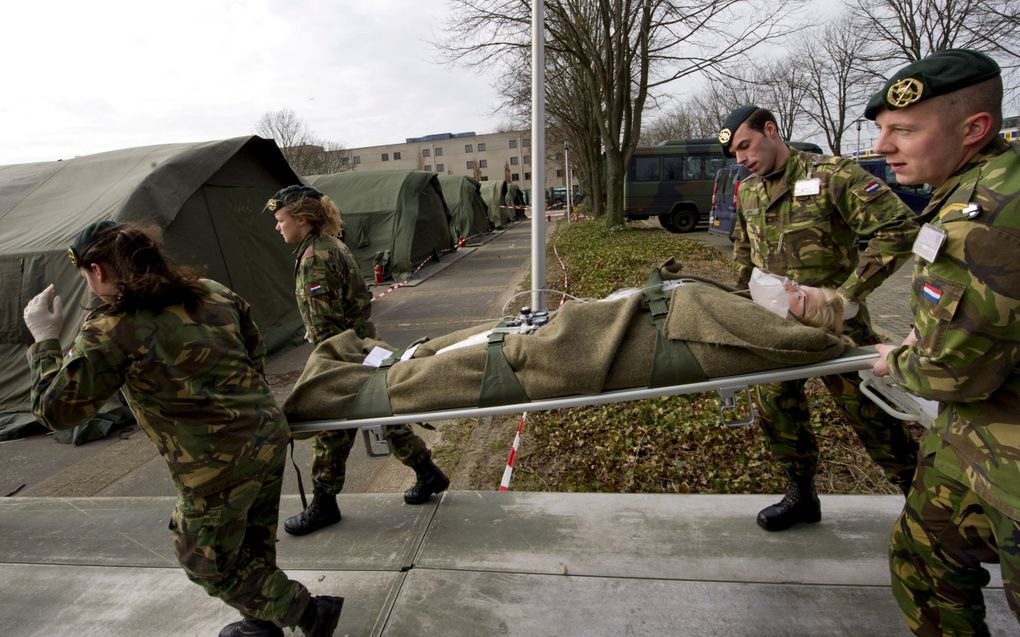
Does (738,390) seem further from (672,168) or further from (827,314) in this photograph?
(672,168)

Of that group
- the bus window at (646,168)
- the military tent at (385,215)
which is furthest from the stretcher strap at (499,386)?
the bus window at (646,168)

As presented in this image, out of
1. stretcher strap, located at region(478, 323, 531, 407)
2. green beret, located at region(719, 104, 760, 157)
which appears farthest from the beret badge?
stretcher strap, located at region(478, 323, 531, 407)

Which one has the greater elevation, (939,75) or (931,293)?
(939,75)

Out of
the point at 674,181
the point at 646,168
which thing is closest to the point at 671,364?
the point at 646,168

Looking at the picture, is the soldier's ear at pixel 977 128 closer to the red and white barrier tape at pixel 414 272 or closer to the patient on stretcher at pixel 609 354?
the patient on stretcher at pixel 609 354

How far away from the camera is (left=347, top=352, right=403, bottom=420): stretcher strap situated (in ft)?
7.10

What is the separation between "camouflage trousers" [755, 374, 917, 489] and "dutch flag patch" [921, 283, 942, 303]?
1036mm

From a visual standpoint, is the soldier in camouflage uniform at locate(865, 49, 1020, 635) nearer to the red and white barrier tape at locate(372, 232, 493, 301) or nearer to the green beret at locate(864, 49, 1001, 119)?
the green beret at locate(864, 49, 1001, 119)

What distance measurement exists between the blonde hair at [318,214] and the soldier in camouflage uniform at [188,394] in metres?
1.39

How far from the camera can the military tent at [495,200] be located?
2806 centimetres

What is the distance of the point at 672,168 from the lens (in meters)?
19.0

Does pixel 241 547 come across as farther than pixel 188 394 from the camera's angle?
Yes

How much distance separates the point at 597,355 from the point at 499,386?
1.26ft

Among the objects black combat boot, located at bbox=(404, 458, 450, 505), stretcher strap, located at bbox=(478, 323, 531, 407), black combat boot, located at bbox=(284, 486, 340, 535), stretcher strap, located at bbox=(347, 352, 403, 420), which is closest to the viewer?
stretcher strap, located at bbox=(478, 323, 531, 407)
